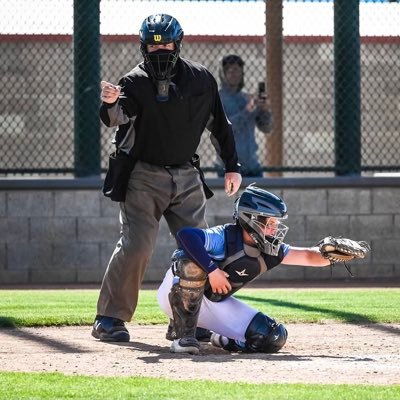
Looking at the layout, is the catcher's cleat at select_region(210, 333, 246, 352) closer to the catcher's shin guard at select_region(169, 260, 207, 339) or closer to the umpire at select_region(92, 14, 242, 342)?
the catcher's shin guard at select_region(169, 260, 207, 339)

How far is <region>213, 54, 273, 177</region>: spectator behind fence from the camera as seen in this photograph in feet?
41.9

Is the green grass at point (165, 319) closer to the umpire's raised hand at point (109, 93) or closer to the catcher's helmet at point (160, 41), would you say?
the umpire's raised hand at point (109, 93)

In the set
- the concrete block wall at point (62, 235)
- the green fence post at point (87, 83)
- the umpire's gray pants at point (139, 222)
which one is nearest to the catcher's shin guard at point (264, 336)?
the umpire's gray pants at point (139, 222)

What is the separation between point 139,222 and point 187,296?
73 centimetres

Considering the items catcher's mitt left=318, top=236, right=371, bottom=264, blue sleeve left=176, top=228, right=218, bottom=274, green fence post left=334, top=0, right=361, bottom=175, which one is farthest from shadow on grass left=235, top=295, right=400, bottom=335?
green fence post left=334, top=0, right=361, bottom=175

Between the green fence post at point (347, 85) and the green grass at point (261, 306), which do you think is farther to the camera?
the green fence post at point (347, 85)

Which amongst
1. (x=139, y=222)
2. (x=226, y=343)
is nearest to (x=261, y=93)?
(x=139, y=222)

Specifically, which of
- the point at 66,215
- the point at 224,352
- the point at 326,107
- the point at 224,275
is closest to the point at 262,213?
the point at 224,275

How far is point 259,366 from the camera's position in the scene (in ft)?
21.2

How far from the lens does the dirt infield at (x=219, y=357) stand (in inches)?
241

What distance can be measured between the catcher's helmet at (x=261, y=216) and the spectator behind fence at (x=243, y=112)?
19.0 feet

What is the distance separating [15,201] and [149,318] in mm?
4095

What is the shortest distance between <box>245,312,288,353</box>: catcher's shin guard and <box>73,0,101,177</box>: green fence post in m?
5.89

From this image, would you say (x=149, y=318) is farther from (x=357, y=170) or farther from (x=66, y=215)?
(x=357, y=170)
